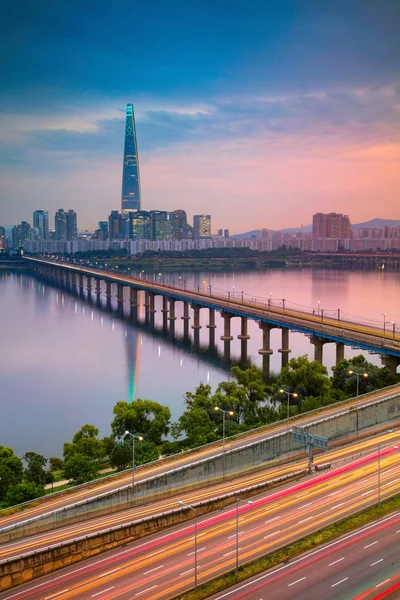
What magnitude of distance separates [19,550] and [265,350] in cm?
3088

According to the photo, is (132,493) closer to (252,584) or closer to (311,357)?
(252,584)

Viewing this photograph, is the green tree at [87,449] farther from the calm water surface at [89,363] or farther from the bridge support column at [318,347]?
the bridge support column at [318,347]

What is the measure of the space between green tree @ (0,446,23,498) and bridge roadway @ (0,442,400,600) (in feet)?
23.6

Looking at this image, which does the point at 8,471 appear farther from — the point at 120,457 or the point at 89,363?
the point at 89,363

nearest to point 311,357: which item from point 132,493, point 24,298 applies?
point 132,493

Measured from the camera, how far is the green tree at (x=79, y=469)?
840 inches

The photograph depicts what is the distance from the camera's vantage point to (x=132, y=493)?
712 inches

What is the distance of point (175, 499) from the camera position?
1834 centimetres

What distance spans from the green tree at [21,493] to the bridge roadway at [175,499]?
332 cm

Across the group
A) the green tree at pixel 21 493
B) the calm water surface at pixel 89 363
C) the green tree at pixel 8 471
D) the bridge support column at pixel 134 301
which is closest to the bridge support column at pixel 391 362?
the calm water surface at pixel 89 363

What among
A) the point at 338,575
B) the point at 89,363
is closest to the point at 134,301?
the point at 89,363

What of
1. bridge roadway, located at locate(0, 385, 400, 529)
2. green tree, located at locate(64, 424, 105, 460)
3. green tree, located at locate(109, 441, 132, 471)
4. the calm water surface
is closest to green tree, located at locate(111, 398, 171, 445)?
green tree, located at locate(64, 424, 105, 460)

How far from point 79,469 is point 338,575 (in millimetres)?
10815

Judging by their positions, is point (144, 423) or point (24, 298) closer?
point (144, 423)
